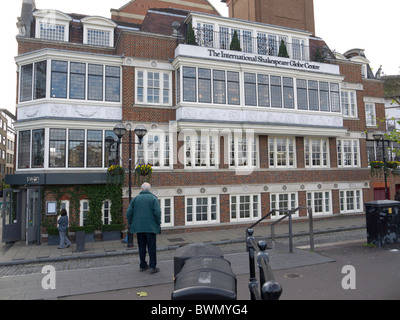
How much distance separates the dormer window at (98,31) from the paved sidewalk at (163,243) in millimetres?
11363

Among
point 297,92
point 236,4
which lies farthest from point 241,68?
point 236,4

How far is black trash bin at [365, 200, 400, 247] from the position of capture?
31.4 feet

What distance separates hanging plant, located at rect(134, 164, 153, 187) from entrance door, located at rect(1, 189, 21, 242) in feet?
20.4

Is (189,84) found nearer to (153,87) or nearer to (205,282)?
(153,87)

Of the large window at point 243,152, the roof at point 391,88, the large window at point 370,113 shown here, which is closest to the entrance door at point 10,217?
the large window at point 243,152

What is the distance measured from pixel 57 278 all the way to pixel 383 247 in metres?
10.0

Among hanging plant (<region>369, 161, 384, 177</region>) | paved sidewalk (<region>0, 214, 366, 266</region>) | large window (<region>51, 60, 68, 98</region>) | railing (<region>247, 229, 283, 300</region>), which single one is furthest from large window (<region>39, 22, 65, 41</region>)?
hanging plant (<region>369, 161, 384, 177</region>)

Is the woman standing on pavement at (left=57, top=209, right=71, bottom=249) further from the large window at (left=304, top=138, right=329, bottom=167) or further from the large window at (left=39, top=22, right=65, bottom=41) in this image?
the large window at (left=304, top=138, right=329, bottom=167)

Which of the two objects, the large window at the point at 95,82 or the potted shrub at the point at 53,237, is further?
the large window at the point at 95,82

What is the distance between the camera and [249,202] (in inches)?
675

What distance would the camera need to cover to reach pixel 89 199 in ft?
47.2

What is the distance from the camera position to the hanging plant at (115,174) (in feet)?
46.1

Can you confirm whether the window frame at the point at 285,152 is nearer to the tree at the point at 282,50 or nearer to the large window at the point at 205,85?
the large window at the point at 205,85

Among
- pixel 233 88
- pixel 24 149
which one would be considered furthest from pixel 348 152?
pixel 24 149
